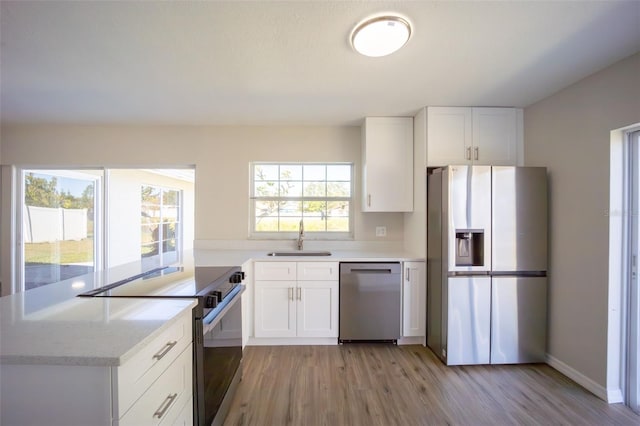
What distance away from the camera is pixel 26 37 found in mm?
1508

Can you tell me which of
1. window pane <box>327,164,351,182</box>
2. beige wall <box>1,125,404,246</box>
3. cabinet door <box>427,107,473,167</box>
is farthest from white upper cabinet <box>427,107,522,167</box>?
window pane <box>327,164,351,182</box>

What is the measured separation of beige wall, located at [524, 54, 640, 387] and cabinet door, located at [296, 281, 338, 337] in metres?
1.92

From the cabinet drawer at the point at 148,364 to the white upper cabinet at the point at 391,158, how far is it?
2.22 meters

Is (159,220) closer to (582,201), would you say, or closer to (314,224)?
(314,224)

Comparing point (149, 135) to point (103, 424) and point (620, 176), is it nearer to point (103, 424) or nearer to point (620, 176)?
point (103, 424)

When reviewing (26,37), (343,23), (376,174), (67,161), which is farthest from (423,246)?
(67,161)

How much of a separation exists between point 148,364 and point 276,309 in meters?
1.67

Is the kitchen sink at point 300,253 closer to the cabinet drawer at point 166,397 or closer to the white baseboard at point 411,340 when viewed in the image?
the white baseboard at point 411,340

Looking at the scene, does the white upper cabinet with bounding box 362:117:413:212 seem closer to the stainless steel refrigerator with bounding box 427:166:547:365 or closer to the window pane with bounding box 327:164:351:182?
the window pane with bounding box 327:164:351:182

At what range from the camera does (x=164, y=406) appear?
3.34 ft

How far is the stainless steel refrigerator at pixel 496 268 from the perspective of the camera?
7.32ft

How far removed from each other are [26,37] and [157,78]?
26.2 inches

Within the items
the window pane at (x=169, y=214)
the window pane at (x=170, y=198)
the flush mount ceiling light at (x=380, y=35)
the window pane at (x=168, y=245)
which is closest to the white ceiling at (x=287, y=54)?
the flush mount ceiling light at (x=380, y=35)

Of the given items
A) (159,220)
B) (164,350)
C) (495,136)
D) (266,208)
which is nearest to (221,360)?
(164,350)
